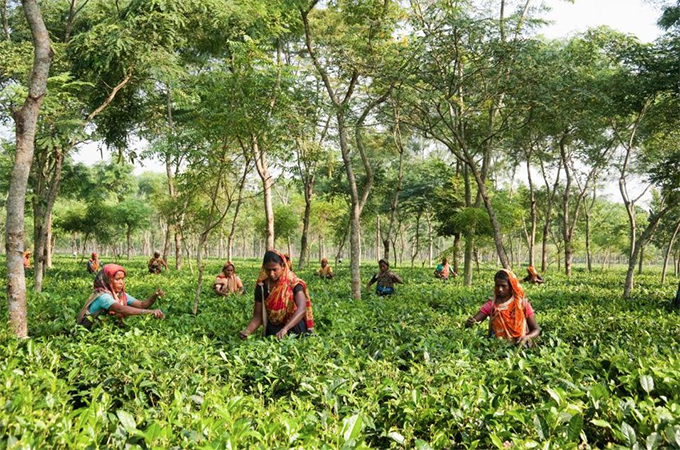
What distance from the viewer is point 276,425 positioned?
2.41 meters

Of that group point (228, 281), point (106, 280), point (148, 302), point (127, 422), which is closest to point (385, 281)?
point (228, 281)

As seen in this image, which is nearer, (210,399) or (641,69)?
(210,399)

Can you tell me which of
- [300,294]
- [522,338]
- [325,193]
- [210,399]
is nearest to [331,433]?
[210,399]

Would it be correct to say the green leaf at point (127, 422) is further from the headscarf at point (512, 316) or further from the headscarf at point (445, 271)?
the headscarf at point (445, 271)

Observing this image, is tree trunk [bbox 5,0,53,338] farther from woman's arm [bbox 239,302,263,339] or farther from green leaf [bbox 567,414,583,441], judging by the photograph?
green leaf [bbox 567,414,583,441]

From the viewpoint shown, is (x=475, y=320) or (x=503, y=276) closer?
(x=503, y=276)

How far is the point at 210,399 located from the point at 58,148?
39.1ft

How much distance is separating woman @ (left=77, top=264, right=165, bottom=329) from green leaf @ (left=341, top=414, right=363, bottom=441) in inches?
134

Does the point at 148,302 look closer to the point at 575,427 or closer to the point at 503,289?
the point at 503,289

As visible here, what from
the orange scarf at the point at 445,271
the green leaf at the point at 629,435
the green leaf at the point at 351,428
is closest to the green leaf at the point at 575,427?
the green leaf at the point at 629,435

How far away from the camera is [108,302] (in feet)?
17.0

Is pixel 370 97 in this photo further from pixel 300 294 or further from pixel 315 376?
pixel 315 376

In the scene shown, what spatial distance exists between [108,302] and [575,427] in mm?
4842

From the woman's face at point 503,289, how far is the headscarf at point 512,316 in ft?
0.13
